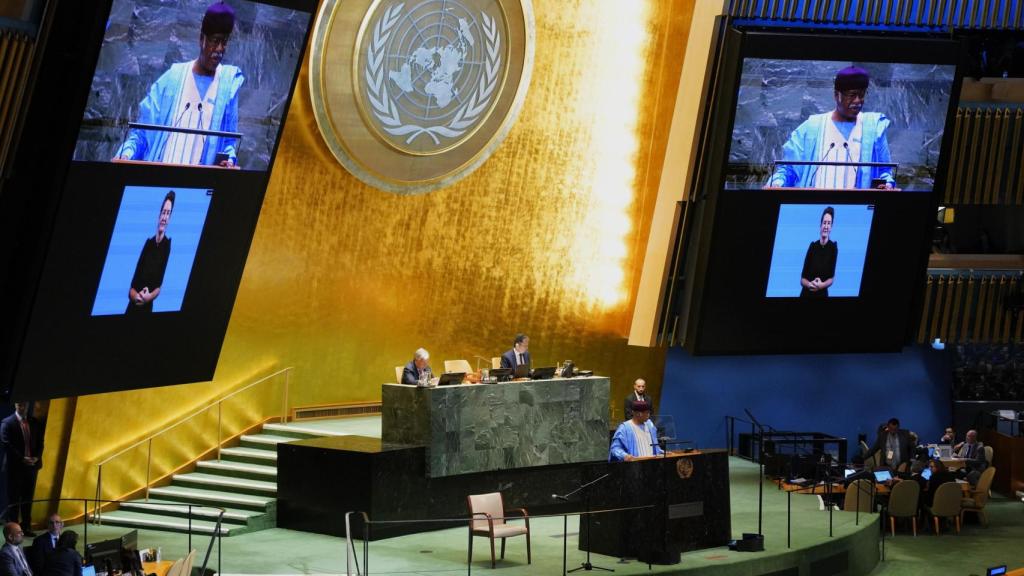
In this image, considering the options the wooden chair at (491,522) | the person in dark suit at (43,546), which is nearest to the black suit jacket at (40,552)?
the person in dark suit at (43,546)

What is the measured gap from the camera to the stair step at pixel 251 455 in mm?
14594

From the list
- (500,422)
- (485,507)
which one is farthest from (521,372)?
(485,507)

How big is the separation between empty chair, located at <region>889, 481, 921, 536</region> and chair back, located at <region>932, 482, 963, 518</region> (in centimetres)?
21

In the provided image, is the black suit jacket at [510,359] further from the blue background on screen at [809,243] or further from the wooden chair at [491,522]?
the blue background on screen at [809,243]

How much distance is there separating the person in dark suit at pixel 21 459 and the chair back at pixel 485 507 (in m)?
4.02

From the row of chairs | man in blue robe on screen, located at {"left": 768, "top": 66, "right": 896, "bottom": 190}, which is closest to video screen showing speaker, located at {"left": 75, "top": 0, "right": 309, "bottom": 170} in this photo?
man in blue robe on screen, located at {"left": 768, "top": 66, "right": 896, "bottom": 190}

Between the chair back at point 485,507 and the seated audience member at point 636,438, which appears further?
the seated audience member at point 636,438

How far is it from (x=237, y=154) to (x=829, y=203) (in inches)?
271

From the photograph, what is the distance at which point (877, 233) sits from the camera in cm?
1645

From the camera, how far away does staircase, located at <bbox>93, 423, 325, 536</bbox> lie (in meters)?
13.4

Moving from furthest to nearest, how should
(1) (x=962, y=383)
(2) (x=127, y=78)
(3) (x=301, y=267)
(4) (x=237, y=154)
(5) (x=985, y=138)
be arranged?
(1) (x=962, y=383), (5) (x=985, y=138), (3) (x=301, y=267), (4) (x=237, y=154), (2) (x=127, y=78)

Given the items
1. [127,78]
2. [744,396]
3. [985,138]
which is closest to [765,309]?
[744,396]

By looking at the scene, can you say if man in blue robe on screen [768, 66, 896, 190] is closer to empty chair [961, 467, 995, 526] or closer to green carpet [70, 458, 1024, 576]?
green carpet [70, 458, 1024, 576]

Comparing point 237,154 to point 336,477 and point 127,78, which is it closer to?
point 127,78
